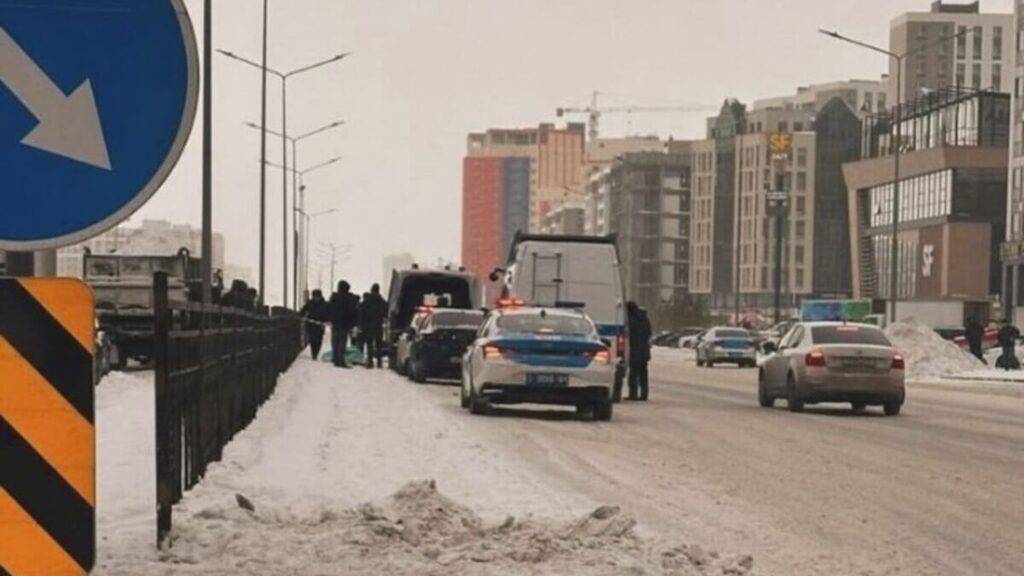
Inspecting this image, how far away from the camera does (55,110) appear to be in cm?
526

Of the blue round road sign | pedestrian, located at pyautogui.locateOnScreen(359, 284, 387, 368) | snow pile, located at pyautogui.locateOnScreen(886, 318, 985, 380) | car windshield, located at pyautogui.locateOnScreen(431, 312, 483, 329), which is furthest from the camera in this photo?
snow pile, located at pyautogui.locateOnScreen(886, 318, 985, 380)

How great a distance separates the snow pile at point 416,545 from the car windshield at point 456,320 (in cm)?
2408

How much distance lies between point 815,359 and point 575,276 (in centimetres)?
500

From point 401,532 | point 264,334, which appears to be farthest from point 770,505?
point 264,334

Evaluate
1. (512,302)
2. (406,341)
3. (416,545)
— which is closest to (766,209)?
(406,341)

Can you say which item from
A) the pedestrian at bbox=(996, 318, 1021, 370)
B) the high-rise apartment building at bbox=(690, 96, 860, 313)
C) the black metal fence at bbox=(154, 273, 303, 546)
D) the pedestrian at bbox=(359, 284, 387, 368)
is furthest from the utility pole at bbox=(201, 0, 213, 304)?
the high-rise apartment building at bbox=(690, 96, 860, 313)

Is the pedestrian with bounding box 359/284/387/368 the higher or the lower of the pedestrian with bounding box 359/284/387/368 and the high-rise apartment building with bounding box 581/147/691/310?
the lower

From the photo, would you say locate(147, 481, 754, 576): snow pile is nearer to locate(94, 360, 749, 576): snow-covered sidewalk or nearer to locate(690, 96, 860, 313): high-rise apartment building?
locate(94, 360, 749, 576): snow-covered sidewalk

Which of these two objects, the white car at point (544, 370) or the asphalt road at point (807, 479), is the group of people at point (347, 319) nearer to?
the asphalt road at point (807, 479)

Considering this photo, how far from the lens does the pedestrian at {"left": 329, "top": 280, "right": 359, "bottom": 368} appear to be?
38.1 meters

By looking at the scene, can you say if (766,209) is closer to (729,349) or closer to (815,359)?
(729,349)

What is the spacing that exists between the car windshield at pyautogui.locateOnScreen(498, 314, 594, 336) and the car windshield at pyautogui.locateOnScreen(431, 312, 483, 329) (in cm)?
993

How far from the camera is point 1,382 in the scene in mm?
5500

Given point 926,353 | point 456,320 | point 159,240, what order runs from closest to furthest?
1. point 456,320
2. point 926,353
3. point 159,240
